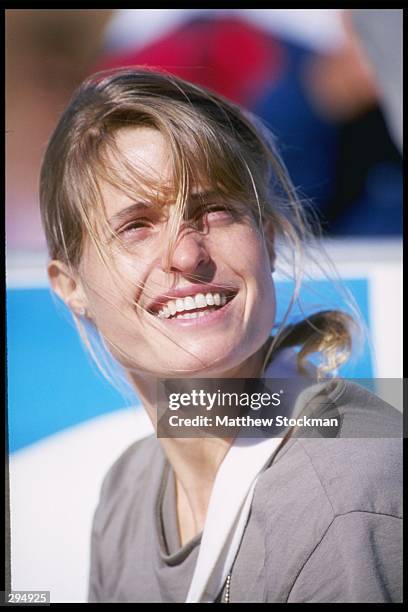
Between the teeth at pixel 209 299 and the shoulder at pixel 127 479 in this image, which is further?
the shoulder at pixel 127 479

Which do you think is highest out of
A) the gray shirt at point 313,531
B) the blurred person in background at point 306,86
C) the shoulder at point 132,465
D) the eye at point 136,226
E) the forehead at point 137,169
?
the blurred person in background at point 306,86

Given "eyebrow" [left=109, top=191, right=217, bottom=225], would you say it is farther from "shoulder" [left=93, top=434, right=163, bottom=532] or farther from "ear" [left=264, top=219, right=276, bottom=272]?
"shoulder" [left=93, top=434, right=163, bottom=532]

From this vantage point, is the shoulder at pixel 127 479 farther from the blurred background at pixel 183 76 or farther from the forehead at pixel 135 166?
the forehead at pixel 135 166

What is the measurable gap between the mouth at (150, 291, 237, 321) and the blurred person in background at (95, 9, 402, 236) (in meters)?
0.34

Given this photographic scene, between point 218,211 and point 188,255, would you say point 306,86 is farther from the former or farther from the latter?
point 188,255

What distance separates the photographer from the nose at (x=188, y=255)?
117 centimetres

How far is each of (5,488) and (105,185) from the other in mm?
→ 694

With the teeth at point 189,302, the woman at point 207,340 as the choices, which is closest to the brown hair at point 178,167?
the woman at point 207,340

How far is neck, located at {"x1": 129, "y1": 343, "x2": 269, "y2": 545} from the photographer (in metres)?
1.26

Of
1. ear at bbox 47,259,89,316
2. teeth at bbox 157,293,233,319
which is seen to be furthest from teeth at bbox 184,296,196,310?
ear at bbox 47,259,89,316

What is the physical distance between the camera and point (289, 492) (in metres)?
1.12

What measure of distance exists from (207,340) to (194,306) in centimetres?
7

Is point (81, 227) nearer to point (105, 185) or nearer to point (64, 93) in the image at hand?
point (105, 185)

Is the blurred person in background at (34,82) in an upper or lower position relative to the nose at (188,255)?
upper
